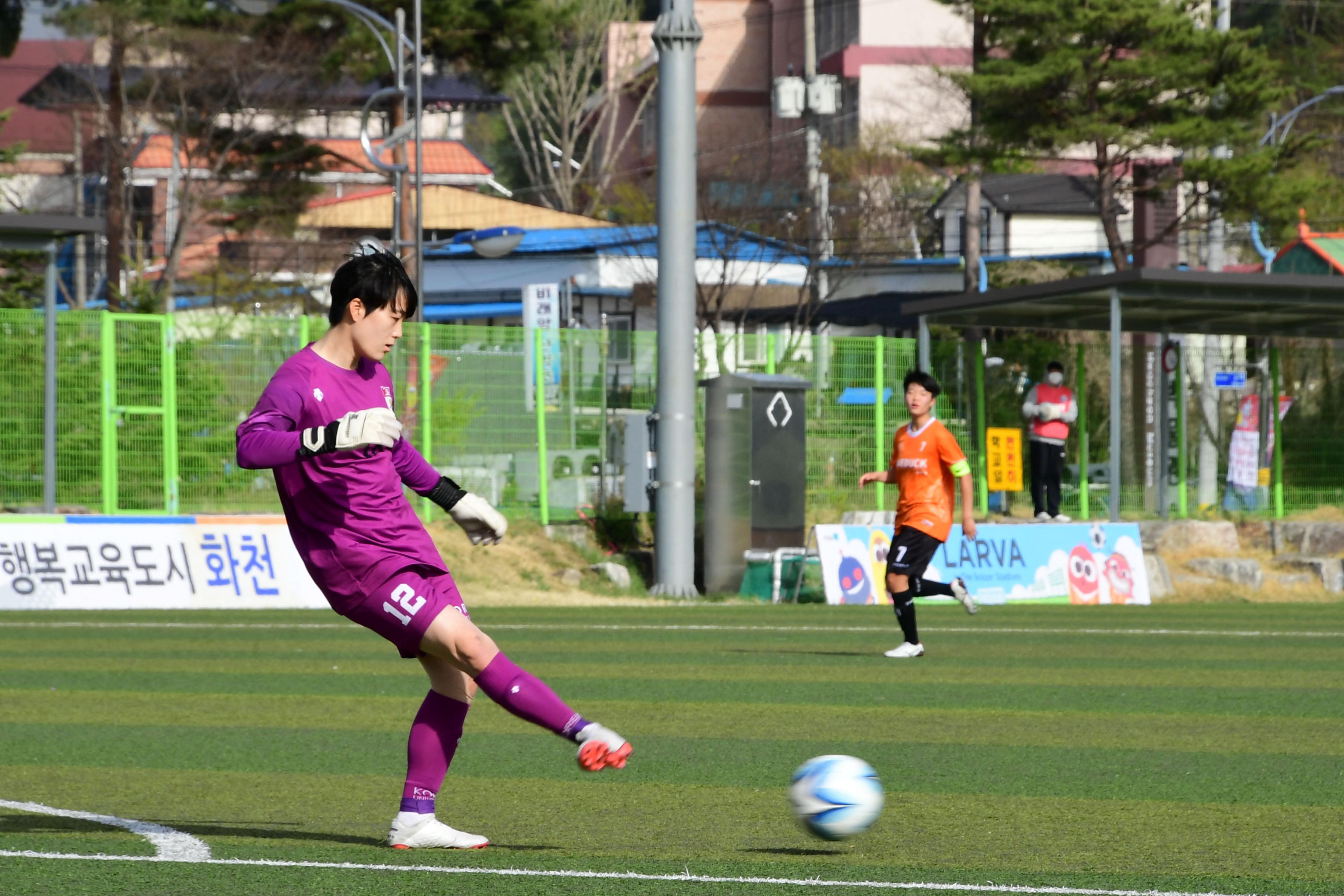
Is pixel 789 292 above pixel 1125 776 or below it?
above

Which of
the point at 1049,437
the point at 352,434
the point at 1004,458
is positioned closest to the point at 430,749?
the point at 352,434

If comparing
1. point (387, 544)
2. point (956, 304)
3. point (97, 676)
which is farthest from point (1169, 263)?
point (387, 544)

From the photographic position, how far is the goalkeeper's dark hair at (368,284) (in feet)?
18.7

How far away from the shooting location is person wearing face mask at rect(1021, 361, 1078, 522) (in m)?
23.8

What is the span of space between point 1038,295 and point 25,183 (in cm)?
4192

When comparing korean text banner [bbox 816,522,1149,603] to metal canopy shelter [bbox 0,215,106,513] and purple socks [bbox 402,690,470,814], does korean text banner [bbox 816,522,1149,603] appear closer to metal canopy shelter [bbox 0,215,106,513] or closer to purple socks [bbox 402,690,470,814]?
metal canopy shelter [bbox 0,215,106,513]

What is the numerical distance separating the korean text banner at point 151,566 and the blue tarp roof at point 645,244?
27034 mm

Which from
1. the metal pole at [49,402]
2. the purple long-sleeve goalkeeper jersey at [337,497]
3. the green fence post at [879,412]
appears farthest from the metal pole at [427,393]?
the purple long-sleeve goalkeeper jersey at [337,497]

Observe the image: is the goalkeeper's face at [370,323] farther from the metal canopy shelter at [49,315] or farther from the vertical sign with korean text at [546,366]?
the vertical sign with korean text at [546,366]

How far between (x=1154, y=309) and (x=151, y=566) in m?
14.1

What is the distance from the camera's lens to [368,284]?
5703mm

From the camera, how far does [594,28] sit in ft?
219

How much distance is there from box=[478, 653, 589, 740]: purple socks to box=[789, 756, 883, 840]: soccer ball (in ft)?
2.62

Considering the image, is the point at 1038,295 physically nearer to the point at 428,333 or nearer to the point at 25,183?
the point at 428,333
